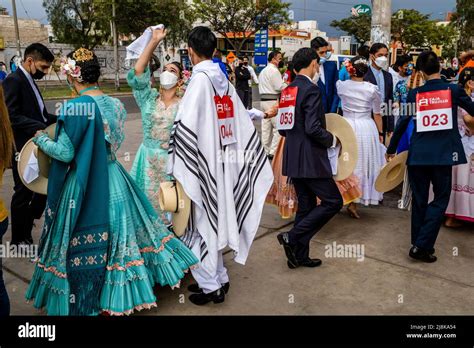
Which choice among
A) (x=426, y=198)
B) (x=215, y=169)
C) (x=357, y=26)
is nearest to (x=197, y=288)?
(x=215, y=169)

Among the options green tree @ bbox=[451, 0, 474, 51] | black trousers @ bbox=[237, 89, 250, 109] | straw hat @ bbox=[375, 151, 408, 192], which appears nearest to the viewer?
straw hat @ bbox=[375, 151, 408, 192]

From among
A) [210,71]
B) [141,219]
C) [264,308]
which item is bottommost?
[264,308]

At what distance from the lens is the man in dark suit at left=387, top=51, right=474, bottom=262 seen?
12.9 feet

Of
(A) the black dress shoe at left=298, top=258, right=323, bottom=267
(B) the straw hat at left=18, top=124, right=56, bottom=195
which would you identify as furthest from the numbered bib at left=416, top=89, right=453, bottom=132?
(B) the straw hat at left=18, top=124, right=56, bottom=195

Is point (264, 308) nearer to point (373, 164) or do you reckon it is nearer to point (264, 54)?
point (373, 164)

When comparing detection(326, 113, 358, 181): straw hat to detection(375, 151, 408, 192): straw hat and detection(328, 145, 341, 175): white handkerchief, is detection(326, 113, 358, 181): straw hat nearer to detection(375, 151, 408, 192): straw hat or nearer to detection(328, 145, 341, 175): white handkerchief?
detection(328, 145, 341, 175): white handkerchief

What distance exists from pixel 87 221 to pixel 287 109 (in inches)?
71.2

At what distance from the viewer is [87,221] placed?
9.74 feet

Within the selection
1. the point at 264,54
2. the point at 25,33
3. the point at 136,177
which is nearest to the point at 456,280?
the point at 136,177

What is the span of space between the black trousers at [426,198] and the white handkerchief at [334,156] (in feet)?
2.16

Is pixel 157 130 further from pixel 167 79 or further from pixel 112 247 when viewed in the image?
pixel 112 247

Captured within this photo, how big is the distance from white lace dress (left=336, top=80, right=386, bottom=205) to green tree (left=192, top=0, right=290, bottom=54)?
34.5m

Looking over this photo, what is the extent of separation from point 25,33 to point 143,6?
918 inches

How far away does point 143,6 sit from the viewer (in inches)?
1058
